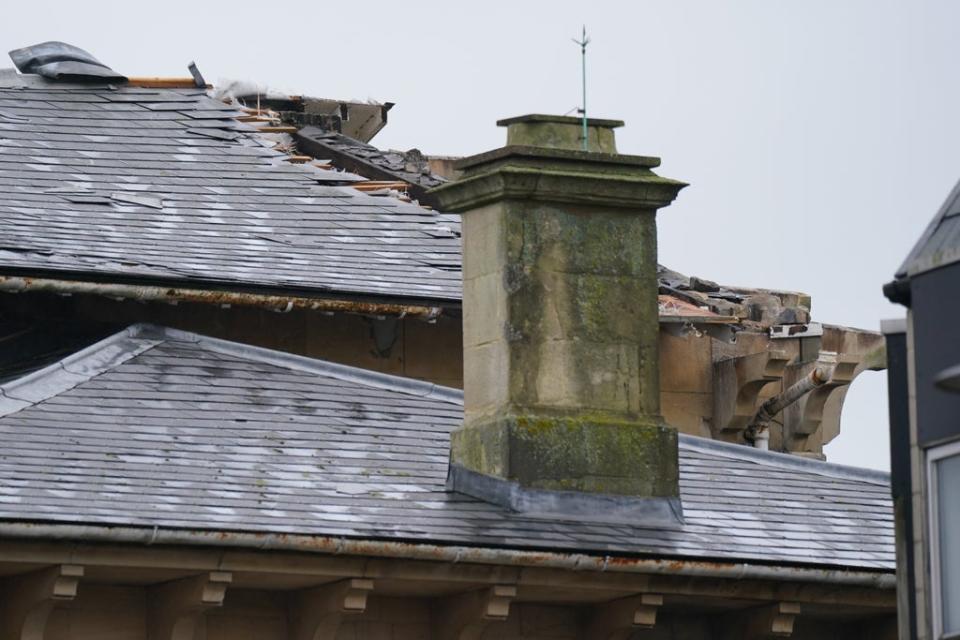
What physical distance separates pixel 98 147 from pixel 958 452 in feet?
24.8

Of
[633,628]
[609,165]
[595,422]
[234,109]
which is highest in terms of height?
[234,109]

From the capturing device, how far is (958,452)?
15.8 m

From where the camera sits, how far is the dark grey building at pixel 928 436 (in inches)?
623

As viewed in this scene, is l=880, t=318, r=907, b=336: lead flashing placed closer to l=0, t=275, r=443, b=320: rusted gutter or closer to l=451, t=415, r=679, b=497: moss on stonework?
l=451, t=415, r=679, b=497: moss on stonework

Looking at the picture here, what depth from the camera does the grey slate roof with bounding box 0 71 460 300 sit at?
1925 cm

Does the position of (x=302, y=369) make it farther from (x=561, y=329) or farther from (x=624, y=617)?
(x=624, y=617)

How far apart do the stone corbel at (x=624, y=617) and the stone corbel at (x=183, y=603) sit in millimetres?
2170

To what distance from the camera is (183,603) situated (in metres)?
16.2

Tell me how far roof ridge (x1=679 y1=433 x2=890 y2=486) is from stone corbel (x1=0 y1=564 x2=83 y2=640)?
186 inches

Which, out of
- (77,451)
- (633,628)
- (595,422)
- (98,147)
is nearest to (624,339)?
(595,422)

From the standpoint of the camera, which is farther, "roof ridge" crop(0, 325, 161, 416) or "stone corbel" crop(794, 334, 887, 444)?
"stone corbel" crop(794, 334, 887, 444)

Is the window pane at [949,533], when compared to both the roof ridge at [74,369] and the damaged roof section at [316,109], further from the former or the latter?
the damaged roof section at [316,109]

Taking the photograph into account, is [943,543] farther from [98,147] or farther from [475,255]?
[98,147]

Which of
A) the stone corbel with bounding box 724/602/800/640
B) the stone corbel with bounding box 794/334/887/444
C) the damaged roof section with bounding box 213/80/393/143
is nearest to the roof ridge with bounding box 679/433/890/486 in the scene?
the stone corbel with bounding box 724/602/800/640
